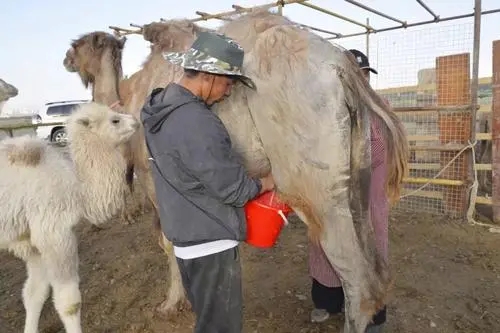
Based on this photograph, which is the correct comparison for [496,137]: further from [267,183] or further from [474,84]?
[267,183]

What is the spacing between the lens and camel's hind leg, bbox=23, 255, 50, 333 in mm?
3475

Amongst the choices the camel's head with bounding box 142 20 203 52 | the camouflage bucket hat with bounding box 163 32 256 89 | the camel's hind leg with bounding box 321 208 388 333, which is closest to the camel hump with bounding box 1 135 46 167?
the camel's head with bounding box 142 20 203 52

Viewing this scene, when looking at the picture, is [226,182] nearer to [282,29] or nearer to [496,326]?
[282,29]

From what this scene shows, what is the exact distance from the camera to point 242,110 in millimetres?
2709

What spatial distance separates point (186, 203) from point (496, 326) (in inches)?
116

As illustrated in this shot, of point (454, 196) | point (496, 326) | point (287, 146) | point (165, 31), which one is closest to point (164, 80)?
point (165, 31)

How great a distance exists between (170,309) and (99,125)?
68.1 inches

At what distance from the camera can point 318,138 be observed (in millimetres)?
2479

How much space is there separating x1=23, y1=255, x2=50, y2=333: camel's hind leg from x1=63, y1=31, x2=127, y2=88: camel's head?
6.90 feet

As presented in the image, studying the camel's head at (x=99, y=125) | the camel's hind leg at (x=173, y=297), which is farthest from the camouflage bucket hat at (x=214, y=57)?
the camel's hind leg at (x=173, y=297)

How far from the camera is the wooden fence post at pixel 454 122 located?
6.60 metres

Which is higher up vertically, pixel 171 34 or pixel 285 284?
pixel 171 34

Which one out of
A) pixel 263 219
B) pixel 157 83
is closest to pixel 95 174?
pixel 157 83

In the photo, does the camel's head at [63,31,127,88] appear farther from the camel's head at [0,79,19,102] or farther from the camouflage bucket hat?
the camouflage bucket hat
